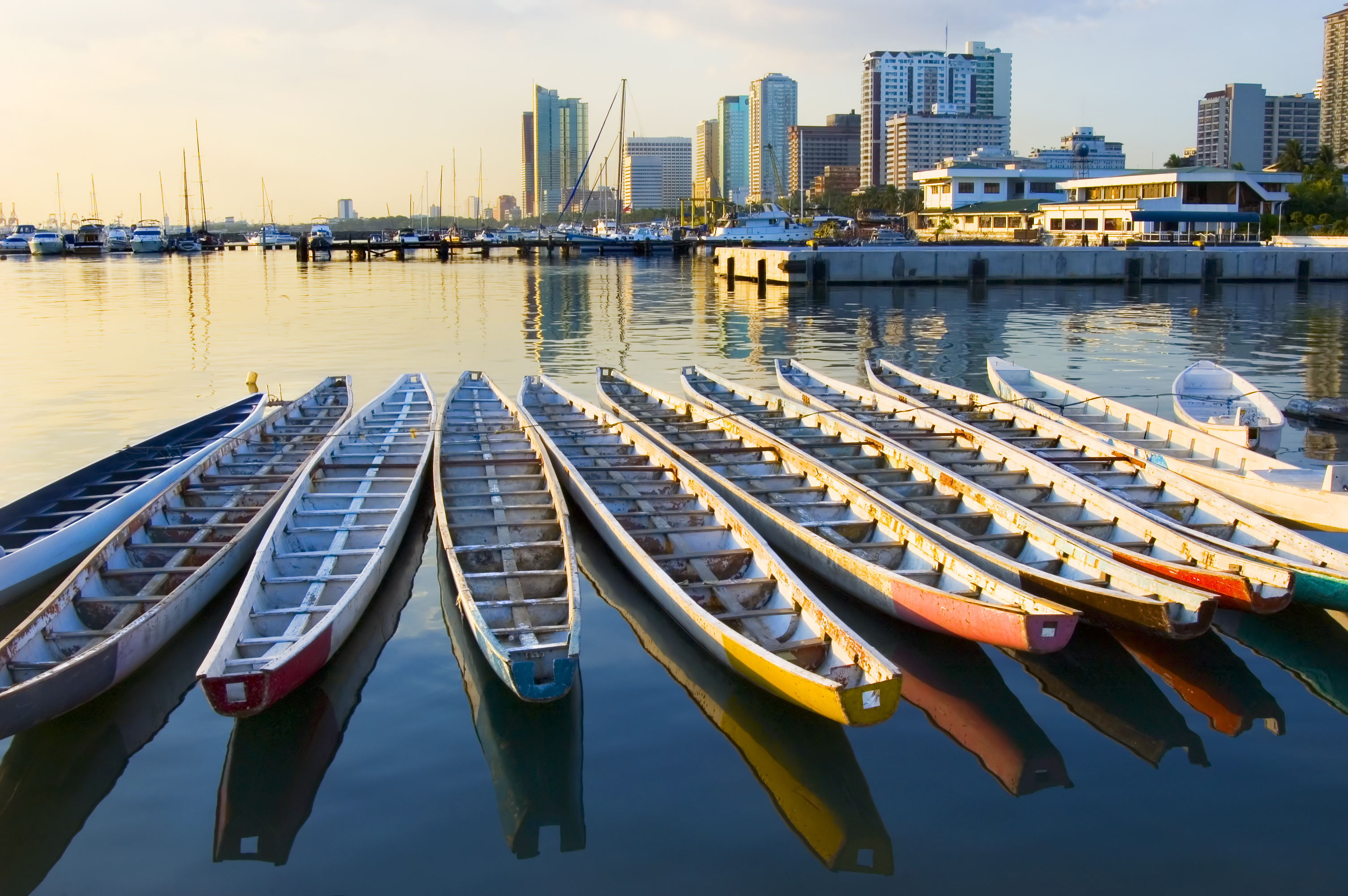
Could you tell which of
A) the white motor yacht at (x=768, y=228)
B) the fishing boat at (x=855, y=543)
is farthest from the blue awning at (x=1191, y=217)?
→ the fishing boat at (x=855, y=543)

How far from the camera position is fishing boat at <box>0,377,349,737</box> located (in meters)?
8.48

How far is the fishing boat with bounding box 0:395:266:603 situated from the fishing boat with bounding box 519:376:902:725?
18.1 ft

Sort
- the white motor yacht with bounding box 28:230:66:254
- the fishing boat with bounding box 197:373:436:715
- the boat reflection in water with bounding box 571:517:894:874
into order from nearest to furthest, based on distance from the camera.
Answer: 1. the boat reflection in water with bounding box 571:517:894:874
2. the fishing boat with bounding box 197:373:436:715
3. the white motor yacht with bounding box 28:230:66:254

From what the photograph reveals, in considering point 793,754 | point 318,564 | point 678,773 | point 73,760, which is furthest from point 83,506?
point 793,754

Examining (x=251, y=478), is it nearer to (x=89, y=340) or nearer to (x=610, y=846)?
(x=610, y=846)

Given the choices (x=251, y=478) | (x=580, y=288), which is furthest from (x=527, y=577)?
(x=580, y=288)

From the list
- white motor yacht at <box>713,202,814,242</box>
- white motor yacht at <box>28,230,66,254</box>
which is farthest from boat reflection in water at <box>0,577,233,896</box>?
white motor yacht at <box>28,230,66,254</box>

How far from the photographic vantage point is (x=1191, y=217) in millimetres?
78375

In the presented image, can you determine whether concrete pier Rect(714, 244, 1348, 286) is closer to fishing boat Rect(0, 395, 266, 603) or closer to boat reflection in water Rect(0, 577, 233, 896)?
fishing boat Rect(0, 395, 266, 603)

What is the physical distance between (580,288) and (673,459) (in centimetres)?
5025

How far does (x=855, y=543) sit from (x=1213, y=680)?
385 centimetres

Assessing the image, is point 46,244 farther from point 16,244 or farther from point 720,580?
point 720,580

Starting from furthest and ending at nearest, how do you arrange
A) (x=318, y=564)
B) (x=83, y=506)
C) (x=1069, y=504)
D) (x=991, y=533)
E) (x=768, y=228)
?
(x=768, y=228) < (x=83, y=506) < (x=1069, y=504) < (x=991, y=533) < (x=318, y=564)

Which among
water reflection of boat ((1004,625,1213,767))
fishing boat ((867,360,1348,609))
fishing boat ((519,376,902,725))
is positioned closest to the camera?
fishing boat ((519,376,902,725))
